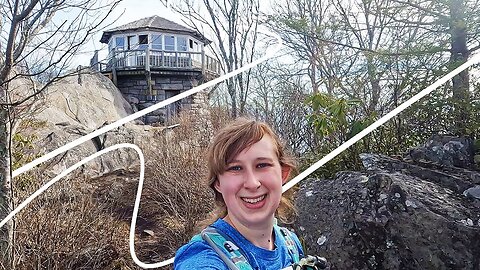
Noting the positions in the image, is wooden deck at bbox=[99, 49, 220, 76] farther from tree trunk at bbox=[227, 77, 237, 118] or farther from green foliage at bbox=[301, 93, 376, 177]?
green foliage at bbox=[301, 93, 376, 177]

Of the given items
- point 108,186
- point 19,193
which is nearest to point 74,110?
point 108,186

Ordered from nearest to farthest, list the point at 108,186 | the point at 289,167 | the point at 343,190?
the point at 289,167 < the point at 343,190 < the point at 108,186

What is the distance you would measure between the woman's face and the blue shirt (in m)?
0.06

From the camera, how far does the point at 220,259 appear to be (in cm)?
121

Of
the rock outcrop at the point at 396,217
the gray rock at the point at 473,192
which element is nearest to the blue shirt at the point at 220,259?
the rock outcrop at the point at 396,217

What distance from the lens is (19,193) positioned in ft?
16.5

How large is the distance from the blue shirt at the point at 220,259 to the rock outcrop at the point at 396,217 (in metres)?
2.00

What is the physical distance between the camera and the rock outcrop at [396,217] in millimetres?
3219

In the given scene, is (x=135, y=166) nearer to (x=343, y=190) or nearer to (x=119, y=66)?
(x=343, y=190)

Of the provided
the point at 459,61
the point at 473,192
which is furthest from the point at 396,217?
the point at 459,61

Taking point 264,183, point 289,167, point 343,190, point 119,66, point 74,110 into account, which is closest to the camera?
point 264,183

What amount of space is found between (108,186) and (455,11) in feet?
18.0

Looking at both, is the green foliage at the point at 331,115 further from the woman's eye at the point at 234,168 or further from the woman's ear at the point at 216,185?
the woman's eye at the point at 234,168

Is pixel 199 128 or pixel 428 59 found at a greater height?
pixel 428 59
